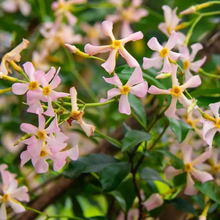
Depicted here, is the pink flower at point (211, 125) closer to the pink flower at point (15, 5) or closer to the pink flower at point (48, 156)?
the pink flower at point (48, 156)

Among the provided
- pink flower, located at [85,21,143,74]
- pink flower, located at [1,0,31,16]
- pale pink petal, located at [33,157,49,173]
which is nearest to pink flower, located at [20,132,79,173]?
pale pink petal, located at [33,157,49,173]

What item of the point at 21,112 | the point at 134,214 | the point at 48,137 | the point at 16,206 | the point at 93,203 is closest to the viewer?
the point at 48,137

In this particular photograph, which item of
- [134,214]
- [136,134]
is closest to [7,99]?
[134,214]

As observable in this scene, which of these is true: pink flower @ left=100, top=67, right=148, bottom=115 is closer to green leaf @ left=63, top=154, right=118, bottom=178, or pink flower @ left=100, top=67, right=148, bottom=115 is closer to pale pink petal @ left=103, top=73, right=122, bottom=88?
pale pink petal @ left=103, top=73, right=122, bottom=88

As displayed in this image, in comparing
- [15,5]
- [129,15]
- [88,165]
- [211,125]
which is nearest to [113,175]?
[88,165]

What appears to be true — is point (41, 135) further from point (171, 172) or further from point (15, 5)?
point (15, 5)

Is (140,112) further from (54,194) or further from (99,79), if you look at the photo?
(99,79)

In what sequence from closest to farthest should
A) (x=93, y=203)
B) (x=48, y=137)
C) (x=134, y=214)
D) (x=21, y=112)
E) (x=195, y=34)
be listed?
(x=48, y=137) → (x=134, y=214) → (x=93, y=203) → (x=21, y=112) → (x=195, y=34)
